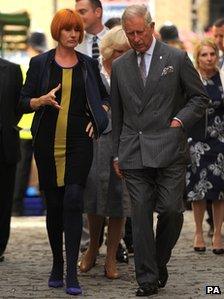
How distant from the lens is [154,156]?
25.1ft

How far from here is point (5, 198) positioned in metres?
9.43

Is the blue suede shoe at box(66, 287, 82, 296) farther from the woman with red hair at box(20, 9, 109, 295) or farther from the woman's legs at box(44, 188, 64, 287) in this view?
the woman's legs at box(44, 188, 64, 287)

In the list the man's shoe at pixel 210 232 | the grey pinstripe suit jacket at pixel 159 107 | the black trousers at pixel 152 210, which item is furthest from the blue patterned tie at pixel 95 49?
the man's shoe at pixel 210 232

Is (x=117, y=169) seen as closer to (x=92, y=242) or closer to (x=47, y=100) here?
(x=47, y=100)

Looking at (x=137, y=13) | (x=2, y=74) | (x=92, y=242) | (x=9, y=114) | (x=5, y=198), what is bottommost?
(x=92, y=242)

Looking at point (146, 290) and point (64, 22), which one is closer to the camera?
point (146, 290)

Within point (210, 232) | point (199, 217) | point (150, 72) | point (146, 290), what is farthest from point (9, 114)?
point (210, 232)

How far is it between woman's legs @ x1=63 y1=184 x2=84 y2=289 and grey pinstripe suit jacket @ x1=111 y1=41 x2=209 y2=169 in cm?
39

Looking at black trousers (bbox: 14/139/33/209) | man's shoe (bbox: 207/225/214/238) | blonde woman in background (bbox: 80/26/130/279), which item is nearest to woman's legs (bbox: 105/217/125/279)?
blonde woman in background (bbox: 80/26/130/279)

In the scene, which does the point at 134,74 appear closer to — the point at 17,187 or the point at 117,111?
the point at 117,111

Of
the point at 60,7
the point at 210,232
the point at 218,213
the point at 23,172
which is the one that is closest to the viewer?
the point at 218,213

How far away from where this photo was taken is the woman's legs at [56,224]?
7.98 meters

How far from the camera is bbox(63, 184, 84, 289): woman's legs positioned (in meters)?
7.78

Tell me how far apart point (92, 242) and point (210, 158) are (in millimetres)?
1723
